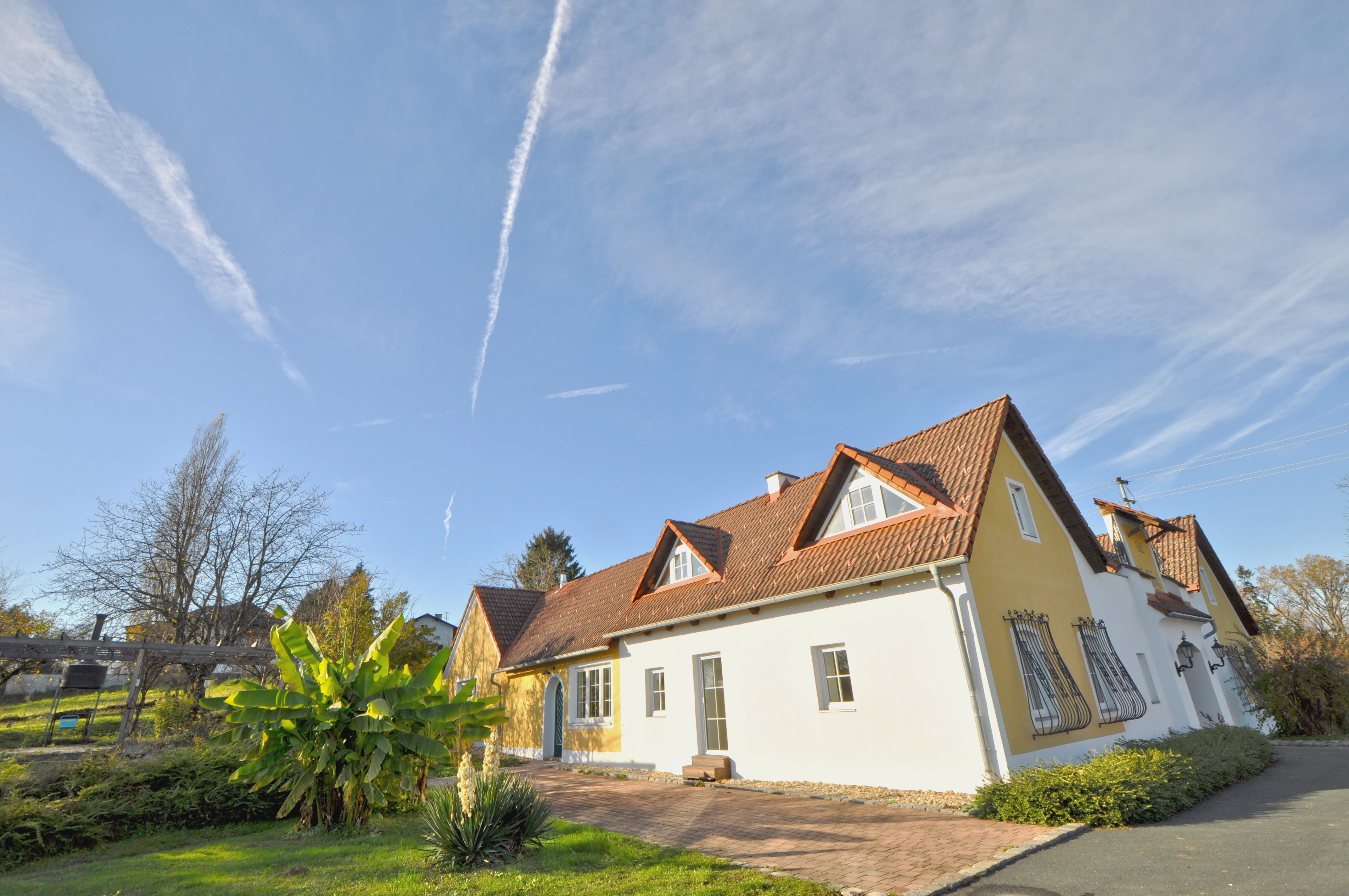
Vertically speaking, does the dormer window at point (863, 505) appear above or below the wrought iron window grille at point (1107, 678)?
above

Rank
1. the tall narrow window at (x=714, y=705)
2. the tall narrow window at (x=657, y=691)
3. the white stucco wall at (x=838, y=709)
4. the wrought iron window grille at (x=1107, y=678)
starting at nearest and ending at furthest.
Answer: the white stucco wall at (x=838, y=709) → the wrought iron window grille at (x=1107, y=678) → the tall narrow window at (x=714, y=705) → the tall narrow window at (x=657, y=691)

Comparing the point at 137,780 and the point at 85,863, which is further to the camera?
the point at 137,780

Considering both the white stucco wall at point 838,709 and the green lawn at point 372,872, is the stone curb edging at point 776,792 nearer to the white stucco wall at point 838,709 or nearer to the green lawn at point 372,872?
the white stucco wall at point 838,709

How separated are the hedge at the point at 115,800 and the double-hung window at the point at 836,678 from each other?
981cm

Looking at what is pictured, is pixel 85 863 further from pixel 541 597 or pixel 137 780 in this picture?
pixel 541 597

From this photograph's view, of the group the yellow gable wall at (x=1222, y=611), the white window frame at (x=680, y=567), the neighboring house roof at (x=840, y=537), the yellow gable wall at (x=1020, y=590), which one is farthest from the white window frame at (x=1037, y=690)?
the yellow gable wall at (x=1222, y=611)

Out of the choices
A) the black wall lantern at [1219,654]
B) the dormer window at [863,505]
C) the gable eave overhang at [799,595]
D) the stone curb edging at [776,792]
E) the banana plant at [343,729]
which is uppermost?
the dormer window at [863,505]

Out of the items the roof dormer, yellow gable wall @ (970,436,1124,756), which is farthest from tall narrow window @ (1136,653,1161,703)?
the roof dormer

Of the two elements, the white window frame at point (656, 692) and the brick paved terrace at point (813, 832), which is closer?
the brick paved terrace at point (813, 832)

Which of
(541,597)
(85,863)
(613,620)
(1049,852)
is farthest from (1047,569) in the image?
(541,597)

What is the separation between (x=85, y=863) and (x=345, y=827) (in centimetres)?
285

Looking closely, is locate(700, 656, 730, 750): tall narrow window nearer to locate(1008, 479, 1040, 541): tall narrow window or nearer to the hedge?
locate(1008, 479, 1040, 541): tall narrow window

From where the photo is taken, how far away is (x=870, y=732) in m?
10.8

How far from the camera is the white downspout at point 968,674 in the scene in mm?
9266
